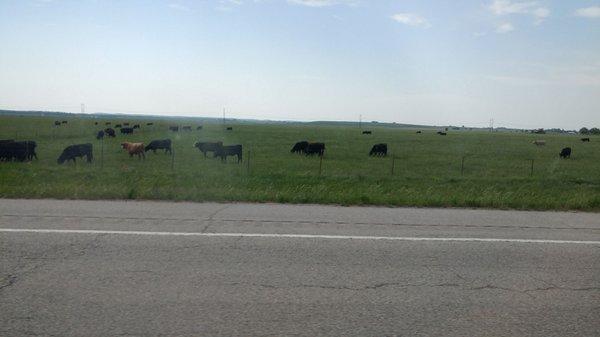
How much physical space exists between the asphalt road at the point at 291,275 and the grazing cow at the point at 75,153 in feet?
62.6

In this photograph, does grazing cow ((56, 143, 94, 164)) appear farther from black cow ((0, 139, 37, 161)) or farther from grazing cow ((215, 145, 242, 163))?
Answer: grazing cow ((215, 145, 242, 163))

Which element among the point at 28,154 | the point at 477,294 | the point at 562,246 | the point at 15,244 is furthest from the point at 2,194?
the point at 28,154

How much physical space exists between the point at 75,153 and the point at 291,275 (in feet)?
79.8

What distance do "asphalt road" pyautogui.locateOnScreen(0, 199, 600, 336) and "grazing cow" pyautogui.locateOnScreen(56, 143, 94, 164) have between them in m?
19.1

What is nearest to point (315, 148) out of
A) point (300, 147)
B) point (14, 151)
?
point (300, 147)

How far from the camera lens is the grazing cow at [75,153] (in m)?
26.5

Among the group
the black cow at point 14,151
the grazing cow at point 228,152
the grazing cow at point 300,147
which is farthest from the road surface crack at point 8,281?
the grazing cow at point 300,147

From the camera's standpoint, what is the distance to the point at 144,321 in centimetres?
436

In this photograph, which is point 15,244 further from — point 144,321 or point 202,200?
point 202,200

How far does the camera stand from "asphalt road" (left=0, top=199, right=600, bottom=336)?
14.5 feet

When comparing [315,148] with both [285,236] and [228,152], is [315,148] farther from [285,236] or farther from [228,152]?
[285,236]

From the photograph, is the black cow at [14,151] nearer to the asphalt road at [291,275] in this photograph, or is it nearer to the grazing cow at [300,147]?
the grazing cow at [300,147]

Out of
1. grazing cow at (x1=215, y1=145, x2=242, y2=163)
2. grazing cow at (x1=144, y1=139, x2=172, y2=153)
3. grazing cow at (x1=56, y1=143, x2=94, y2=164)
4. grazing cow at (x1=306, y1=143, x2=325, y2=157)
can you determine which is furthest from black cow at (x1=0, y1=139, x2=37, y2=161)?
grazing cow at (x1=306, y1=143, x2=325, y2=157)

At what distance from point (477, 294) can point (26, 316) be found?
4.28m
